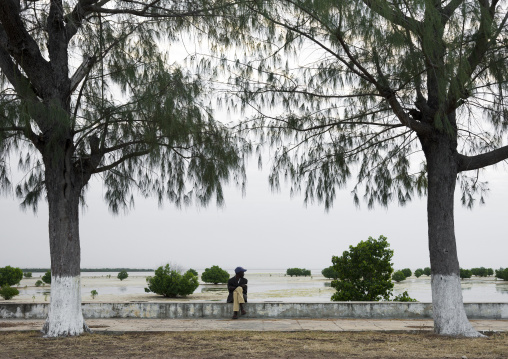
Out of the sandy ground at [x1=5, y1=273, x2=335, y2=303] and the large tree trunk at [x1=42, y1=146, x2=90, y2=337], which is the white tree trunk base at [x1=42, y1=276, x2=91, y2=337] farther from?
the sandy ground at [x1=5, y1=273, x2=335, y2=303]

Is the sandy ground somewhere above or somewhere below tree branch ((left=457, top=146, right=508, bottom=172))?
below

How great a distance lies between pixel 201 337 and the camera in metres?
8.36

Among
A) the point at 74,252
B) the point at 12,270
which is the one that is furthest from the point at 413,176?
the point at 12,270

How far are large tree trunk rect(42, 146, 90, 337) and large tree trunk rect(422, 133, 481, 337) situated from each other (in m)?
5.77

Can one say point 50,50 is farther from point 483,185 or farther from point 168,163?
point 483,185

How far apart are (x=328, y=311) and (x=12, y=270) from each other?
658 inches

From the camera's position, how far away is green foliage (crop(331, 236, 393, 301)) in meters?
12.8

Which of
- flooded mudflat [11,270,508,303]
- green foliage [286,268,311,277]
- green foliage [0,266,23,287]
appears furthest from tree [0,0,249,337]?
green foliage [286,268,311,277]

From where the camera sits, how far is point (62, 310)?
8.60 metres

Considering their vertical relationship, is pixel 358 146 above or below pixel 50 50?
below

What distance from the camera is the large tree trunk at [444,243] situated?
8742 mm

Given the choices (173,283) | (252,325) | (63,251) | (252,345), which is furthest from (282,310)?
(173,283)

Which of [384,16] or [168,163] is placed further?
[168,163]

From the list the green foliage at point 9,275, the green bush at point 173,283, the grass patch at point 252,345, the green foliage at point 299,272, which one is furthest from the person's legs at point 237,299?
the green foliage at point 299,272
